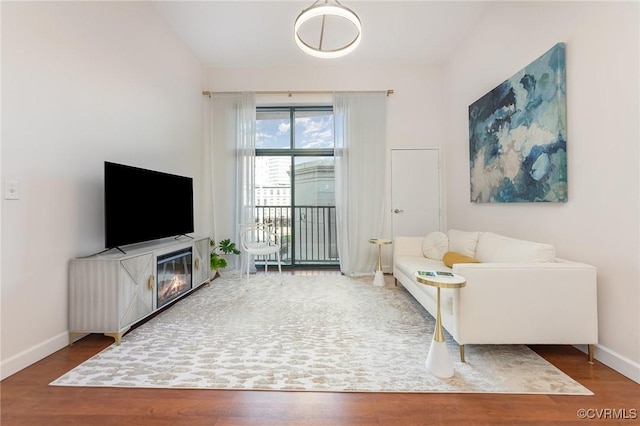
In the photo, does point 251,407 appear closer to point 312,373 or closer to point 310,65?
point 312,373

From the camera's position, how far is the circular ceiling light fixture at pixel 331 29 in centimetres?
230

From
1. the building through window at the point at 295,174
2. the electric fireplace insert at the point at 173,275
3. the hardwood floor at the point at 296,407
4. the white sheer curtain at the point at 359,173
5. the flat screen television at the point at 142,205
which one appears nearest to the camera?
the hardwood floor at the point at 296,407

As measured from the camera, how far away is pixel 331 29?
135 inches

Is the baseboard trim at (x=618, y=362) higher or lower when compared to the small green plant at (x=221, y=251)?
lower

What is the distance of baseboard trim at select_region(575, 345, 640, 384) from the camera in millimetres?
1622

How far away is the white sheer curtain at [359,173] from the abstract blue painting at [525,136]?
1.40 meters

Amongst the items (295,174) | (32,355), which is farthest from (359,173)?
(32,355)

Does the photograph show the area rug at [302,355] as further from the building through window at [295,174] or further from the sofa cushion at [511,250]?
the building through window at [295,174]

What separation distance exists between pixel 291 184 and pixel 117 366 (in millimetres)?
3332

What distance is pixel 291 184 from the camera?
15.3ft

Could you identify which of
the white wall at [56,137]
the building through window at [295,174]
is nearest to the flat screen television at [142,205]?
the white wall at [56,137]

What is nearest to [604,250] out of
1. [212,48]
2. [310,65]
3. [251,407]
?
[251,407]

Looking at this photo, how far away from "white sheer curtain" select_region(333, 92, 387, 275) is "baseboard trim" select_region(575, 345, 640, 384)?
8.76ft

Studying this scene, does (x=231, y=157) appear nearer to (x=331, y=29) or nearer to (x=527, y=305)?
(x=331, y=29)
